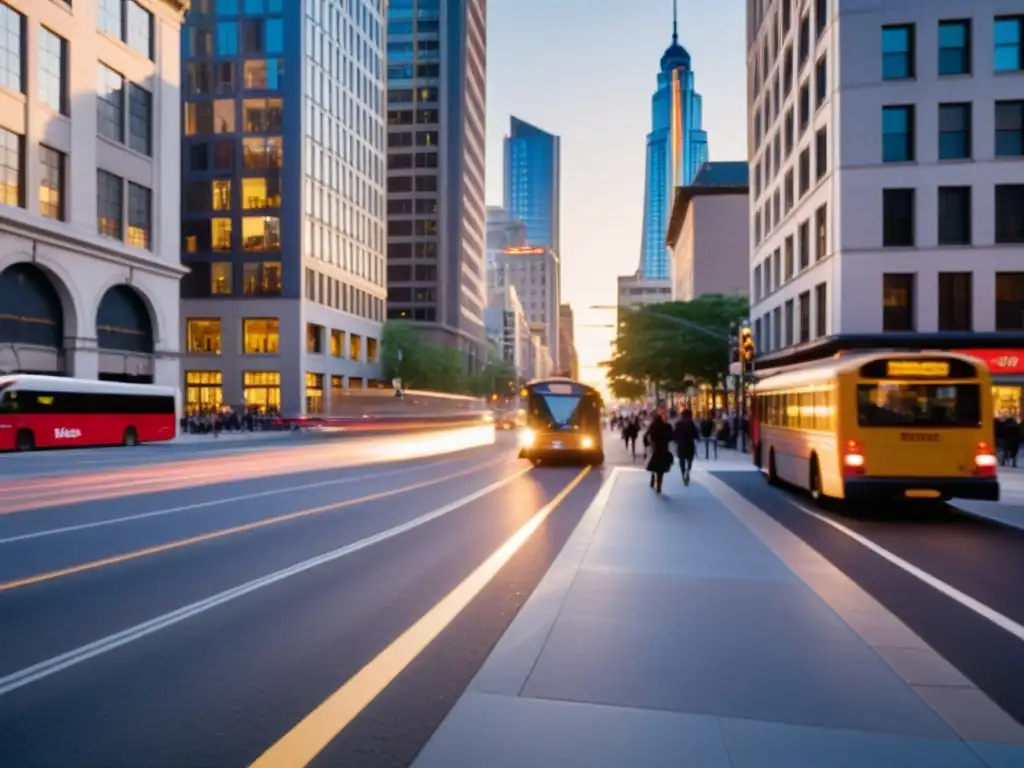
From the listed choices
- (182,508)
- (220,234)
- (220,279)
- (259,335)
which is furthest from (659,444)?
(220,234)

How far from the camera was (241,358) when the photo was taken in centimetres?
7500

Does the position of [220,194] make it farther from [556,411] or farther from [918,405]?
[918,405]

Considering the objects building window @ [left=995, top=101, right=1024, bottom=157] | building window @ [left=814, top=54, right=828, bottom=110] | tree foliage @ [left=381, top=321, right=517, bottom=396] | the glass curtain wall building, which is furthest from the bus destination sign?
tree foliage @ [left=381, top=321, right=517, bottom=396]

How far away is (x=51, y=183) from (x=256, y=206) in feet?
100

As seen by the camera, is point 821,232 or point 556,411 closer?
point 556,411

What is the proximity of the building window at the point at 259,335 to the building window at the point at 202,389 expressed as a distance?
142 inches

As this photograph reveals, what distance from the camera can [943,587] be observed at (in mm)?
9328

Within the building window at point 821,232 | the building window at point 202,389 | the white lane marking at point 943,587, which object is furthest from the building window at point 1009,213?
the building window at point 202,389

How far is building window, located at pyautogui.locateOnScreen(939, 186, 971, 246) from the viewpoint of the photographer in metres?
38.4

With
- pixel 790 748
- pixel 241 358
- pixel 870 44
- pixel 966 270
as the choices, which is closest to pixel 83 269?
pixel 241 358

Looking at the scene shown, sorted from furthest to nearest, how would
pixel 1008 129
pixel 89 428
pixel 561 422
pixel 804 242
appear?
pixel 804 242, pixel 89 428, pixel 1008 129, pixel 561 422

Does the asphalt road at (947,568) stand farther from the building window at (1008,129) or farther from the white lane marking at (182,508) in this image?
the building window at (1008,129)

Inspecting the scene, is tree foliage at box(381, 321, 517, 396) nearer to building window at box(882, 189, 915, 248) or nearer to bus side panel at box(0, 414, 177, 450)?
bus side panel at box(0, 414, 177, 450)

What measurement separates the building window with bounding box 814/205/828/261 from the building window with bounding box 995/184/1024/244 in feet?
22.3
